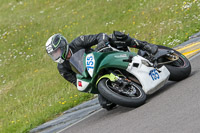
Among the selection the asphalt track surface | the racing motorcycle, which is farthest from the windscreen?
the asphalt track surface

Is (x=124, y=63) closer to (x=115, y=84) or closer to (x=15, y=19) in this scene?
(x=115, y=84)

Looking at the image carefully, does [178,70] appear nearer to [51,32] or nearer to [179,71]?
[179,71]

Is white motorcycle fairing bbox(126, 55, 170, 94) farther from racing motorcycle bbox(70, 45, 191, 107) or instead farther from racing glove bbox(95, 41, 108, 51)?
racing glove bbox(95, 41, 108, 51)

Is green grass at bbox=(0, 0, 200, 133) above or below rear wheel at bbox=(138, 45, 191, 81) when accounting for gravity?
below

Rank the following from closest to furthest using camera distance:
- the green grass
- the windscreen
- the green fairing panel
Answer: the green fairing panel
the windscreen
the green grass

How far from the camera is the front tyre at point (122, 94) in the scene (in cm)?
642

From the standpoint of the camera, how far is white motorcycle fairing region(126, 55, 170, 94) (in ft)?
22.4

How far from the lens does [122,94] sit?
667 cm

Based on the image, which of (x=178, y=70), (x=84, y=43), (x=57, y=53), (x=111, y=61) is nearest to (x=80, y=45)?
(x=84, y=43)

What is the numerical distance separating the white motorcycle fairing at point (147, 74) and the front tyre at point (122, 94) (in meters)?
0.14

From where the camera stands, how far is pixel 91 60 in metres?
6.79

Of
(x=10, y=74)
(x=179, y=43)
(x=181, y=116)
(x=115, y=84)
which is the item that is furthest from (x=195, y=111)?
(x=10, y=74)

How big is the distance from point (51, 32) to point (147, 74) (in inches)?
494

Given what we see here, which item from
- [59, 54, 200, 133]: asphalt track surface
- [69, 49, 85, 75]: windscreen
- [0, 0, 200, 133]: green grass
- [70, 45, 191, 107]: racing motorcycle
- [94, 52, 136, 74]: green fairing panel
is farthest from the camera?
[0, 0, 200, 133]: green grass
